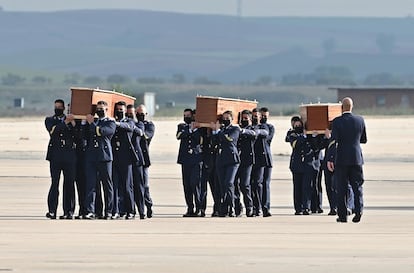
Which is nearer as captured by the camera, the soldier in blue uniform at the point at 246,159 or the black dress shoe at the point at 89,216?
the black dress shoe at the point at 89,216

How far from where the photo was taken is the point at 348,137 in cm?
2416

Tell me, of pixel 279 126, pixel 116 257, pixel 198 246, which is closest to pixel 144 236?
pixel 198 246

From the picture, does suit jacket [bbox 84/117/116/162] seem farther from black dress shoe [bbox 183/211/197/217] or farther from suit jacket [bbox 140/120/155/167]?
black dress shoe [bbox 183/211/197/217]

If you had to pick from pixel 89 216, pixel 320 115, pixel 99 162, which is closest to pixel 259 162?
pixel 320 115

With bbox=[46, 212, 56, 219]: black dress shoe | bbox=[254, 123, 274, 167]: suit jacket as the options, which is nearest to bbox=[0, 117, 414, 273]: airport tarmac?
bbox=[46, 212, 56, 219]: black dress shoe

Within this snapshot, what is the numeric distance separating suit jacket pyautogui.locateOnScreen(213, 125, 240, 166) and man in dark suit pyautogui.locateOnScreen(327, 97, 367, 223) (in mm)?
1908

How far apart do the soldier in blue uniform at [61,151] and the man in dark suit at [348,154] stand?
3948 mm

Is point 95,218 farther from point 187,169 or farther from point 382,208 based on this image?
Result: point 382,208

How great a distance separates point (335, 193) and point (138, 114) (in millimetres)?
3402

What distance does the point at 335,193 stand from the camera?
26.3 metres

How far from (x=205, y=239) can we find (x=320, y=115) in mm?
5914

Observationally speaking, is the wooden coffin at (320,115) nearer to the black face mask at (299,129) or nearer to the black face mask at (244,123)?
the black face mask at (299,129)

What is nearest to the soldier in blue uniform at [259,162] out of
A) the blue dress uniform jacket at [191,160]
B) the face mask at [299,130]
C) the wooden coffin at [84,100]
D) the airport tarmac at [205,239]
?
the airport tarmac at [205,239]

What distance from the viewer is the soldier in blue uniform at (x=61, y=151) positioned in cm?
2483
